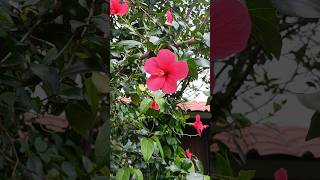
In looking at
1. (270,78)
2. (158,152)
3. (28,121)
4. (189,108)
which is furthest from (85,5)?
(189,108)

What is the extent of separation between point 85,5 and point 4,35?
124mm

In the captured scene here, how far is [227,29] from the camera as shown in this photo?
0.69 m

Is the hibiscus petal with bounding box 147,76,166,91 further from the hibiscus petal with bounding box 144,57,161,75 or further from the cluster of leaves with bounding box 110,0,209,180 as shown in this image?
the cluster of leaves with bounding box 110,0,209,180

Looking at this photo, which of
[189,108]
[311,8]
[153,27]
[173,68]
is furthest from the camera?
[189,108]

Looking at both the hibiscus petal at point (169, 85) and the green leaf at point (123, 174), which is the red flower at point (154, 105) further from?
the hibiscus petal at point (169, 85)

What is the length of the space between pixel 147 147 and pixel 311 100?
0.68 metres

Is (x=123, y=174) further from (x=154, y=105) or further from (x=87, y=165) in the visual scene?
(x=87, y=165)

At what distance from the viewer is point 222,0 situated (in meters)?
0.69

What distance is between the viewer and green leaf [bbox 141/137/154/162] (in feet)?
4.15

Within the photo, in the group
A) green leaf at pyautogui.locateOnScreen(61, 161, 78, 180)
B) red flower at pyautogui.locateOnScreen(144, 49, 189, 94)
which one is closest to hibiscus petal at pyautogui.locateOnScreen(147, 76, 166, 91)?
red flower at pyautogui.locateOnScreen(144, 49, 189, 94)

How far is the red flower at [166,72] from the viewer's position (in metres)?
1.01

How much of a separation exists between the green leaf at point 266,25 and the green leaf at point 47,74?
10.8 inches

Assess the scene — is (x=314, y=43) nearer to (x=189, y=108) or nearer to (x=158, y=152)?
(x=158, y=152)

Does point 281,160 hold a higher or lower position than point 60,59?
lower
